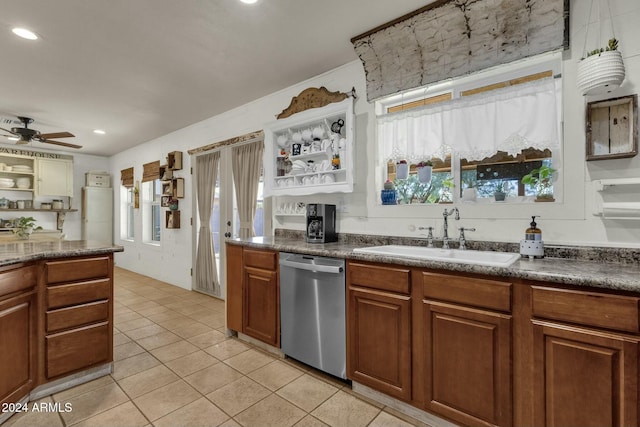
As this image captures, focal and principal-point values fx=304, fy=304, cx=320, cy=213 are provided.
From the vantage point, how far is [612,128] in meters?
1.65

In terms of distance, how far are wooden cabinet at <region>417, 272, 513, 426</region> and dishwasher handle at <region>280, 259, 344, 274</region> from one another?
0.58m

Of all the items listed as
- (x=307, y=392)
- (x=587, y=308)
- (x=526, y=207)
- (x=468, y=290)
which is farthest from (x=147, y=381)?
(x=526, y=207)

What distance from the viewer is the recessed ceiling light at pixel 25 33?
7.35 ft

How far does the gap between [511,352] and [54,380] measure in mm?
2787

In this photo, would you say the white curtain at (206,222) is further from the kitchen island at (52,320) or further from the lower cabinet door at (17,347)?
the lower cabinet door at (17,347)

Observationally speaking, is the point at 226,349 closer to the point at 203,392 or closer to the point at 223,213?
the point at 203,392

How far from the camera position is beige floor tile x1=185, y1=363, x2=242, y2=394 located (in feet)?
6.97

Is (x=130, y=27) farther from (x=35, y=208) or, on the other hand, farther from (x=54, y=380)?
(x=35, y=208)

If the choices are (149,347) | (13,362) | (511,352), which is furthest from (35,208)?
(511,352)

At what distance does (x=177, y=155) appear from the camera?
4789 millimetres

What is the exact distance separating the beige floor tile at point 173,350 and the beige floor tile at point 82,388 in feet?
1.30

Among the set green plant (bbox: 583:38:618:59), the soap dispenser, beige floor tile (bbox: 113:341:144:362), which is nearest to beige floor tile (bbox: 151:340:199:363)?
beige floor tile (bbox: 113:341:144:362)

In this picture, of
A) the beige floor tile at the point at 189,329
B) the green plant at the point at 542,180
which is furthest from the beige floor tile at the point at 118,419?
the green plant at the point at 542,180

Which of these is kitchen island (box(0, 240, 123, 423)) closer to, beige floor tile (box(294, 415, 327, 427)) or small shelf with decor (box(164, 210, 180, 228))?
beige floor tile (box(294, 415, 327, 427))
